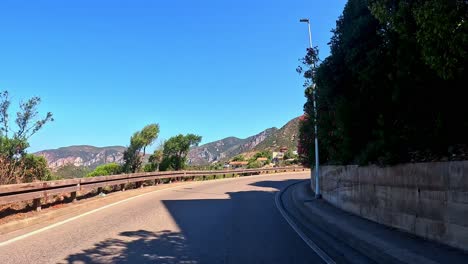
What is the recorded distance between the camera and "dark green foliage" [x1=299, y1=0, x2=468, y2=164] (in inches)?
275

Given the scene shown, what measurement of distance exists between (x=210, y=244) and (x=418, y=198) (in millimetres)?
4178

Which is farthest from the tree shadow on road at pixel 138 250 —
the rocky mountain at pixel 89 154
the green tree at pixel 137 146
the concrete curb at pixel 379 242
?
the rocky mountain at pixel 89 154

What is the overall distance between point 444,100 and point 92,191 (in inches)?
577

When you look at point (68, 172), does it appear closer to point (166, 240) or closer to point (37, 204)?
point (37, 204)

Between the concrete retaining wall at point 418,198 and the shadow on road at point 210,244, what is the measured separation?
2161 mm

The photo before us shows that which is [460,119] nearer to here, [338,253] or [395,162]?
[395,162]

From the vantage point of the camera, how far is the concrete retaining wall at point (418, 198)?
7.91 m

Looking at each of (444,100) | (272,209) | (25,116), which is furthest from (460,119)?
(25,116)

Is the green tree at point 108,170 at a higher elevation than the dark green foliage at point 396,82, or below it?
below

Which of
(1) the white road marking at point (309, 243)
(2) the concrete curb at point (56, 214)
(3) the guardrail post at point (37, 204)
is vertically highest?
(3) the guardrail post at point (37, 204)

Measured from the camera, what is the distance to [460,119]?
921 centimetres

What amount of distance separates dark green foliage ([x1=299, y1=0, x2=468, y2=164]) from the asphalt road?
10.8ft

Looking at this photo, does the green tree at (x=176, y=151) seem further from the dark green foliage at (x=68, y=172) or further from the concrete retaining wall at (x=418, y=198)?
the concrete retaining wall at (x=418, y=198)

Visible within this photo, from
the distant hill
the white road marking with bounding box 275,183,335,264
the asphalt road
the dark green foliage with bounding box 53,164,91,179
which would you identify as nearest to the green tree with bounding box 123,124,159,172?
the dark green foliage with bounding box 53,164,91,179
